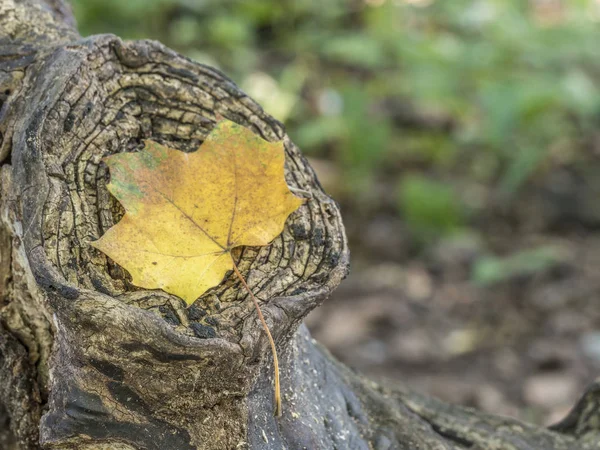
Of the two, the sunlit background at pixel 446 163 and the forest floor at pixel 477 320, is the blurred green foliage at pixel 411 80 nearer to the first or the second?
the sunlit background at pixel 446 163

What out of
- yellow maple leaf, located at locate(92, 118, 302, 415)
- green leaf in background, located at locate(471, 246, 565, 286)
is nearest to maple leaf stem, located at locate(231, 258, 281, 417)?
yellow maple leaf, located at locate(92, 118, 302, 415)

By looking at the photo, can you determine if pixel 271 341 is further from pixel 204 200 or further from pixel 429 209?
Result: pixel 429 209

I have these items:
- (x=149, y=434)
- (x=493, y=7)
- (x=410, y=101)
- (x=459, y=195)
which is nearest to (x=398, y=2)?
(x=493, y=7)

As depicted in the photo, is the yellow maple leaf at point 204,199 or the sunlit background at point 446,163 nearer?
the yellow maple leaf at point 204,199

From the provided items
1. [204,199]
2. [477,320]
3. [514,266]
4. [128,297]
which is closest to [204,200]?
[204,199]

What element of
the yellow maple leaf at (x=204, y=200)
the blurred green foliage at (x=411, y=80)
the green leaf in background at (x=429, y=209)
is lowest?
the yellow maple leaf at (x=204, y=200)

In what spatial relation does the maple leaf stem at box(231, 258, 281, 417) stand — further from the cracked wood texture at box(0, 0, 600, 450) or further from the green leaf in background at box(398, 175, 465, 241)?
the green leaf in background at box(398, 175, 465, 241)

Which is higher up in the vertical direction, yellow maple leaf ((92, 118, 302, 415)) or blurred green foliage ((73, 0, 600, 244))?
blurred green foliage ((73, 0, 600, 244))

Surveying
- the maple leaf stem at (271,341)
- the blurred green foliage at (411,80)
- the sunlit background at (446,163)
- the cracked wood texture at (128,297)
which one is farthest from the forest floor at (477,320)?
the maple leaf stem at (271,341)
